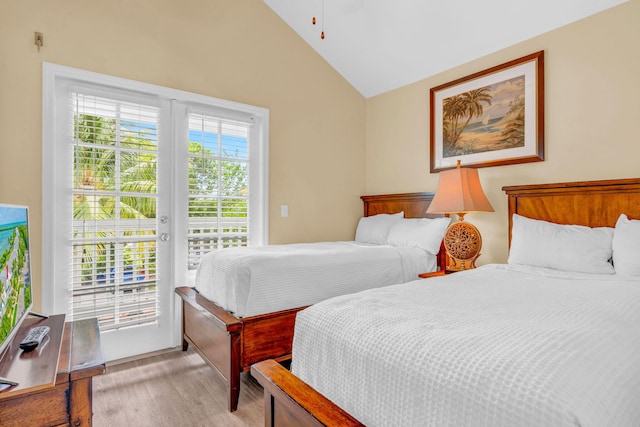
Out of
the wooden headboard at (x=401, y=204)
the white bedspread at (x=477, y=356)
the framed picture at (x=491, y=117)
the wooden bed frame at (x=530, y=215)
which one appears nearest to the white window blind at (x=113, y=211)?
the wooden bed frame at (x=530, y=215)

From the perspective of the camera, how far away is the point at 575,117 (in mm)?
2479

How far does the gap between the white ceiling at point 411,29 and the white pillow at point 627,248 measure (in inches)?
57.7

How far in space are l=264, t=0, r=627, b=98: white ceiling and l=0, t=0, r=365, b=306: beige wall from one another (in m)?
0.21

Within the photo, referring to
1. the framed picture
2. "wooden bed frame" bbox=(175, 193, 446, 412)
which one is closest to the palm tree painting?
the framed picture

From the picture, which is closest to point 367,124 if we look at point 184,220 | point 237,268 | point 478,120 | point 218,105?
point 478,120

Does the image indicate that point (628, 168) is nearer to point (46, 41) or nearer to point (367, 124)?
point (367, 124)

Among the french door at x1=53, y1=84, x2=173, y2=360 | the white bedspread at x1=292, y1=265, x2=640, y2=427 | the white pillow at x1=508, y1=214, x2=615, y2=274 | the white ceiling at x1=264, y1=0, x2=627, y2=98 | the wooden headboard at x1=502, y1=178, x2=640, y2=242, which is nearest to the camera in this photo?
the white bedspread at x1=292, y1=265, x2=640, y2=427

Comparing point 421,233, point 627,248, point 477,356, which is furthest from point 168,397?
point 627,248

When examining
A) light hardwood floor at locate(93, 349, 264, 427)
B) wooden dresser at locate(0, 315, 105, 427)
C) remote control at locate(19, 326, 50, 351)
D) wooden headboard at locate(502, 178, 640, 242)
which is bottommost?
light hardwood floor at locate(93, 349, 264, 427)

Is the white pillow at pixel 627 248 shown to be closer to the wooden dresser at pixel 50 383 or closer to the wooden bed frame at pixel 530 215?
the wooden bed frame at pixel 530 215

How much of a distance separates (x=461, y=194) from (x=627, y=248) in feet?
3.26

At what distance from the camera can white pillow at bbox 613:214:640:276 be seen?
1855mm

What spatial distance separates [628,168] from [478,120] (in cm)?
109

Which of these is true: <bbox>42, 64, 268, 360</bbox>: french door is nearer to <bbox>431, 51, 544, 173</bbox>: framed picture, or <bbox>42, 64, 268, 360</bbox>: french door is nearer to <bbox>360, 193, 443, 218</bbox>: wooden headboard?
<bbox>360, 193, 443, 218</bbox>: wooden headboard
